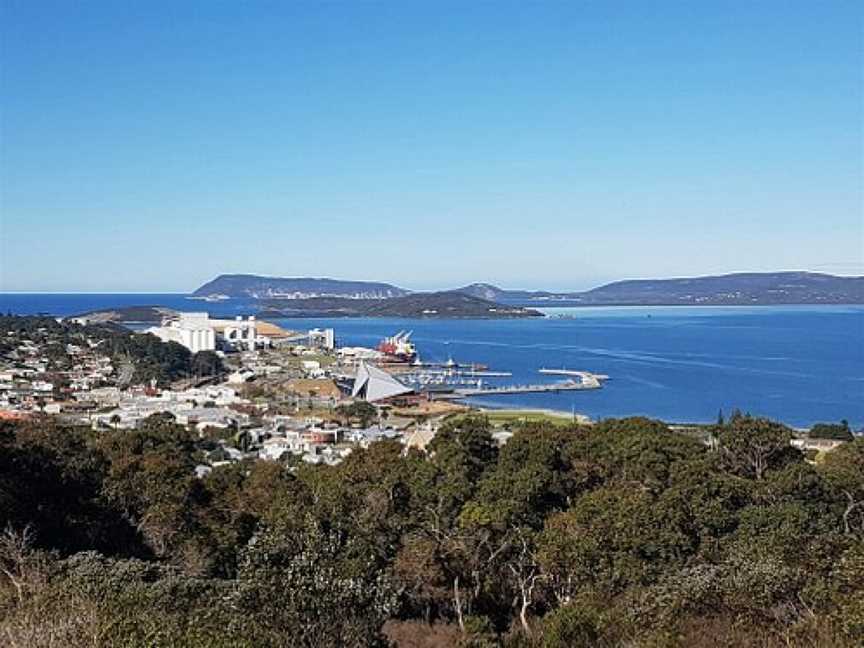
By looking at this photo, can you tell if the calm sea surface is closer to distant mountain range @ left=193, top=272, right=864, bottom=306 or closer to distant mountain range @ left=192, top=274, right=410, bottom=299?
distant mountain range @ left=193, top=272, right=864, bottom=306

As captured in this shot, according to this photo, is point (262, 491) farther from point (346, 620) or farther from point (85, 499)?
point (346, 620)

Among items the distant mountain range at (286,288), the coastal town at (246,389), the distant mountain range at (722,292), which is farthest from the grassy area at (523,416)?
the distant mountain range at (286,288)

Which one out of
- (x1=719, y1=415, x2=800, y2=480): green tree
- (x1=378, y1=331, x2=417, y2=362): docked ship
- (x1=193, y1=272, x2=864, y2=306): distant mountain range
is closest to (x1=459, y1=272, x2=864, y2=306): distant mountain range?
(x1=193, y1=272, x2=864, y2=306): distant mountain range

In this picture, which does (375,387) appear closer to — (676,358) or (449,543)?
(676,358)

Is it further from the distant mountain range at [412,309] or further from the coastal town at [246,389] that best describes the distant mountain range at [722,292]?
the coastal town at [246,389]

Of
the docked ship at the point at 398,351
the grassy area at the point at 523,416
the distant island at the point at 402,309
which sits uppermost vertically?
the distant island at the point at 402,309
